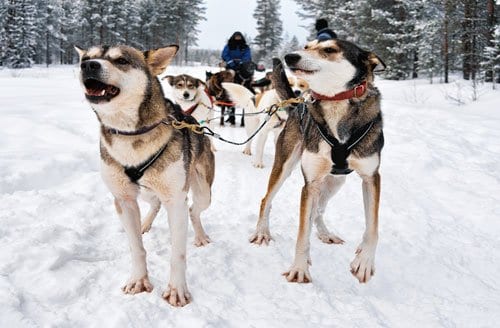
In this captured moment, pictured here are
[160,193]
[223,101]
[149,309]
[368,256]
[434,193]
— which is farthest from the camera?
[223,101]

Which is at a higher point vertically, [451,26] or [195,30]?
[195,30]

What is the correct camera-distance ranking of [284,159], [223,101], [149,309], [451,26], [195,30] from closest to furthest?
[149,309], [284,159], [223,101], [451,26], [195,30]

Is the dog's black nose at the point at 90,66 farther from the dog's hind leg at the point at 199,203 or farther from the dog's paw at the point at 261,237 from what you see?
the dog's paw at the point at 261,237

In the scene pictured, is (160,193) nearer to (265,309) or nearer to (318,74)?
(265,309)

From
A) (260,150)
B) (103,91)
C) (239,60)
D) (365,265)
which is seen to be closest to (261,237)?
(365,265)

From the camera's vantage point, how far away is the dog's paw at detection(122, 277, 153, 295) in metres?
2.50

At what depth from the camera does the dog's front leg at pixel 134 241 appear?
2564 mm

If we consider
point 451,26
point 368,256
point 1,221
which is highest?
point 451,26

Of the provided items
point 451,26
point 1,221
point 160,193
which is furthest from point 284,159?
point 451,26

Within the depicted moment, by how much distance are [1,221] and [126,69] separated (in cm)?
164

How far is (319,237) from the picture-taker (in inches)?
143

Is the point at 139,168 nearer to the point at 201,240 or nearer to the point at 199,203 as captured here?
the point at 199,203

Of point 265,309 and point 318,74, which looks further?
point 318,74

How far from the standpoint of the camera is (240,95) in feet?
23.5
